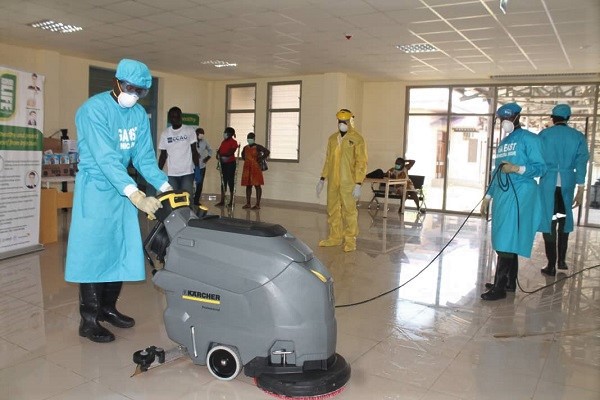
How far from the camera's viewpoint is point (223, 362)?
219 centimetres

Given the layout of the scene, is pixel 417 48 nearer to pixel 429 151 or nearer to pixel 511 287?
pixel 429 151

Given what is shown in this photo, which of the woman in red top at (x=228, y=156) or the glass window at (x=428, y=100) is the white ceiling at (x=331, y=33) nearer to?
the glass window at (x=428, y=100)

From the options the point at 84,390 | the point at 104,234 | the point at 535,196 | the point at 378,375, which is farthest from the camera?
the point at 535,196

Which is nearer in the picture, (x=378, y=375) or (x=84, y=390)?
(x=84, y=390)

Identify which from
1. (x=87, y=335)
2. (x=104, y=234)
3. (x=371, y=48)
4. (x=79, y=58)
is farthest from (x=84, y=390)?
(x=79, y=58)

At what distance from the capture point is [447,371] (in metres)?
2.47

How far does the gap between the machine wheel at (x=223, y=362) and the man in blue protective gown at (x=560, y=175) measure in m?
3.73

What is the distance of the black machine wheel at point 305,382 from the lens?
2023 millimetres

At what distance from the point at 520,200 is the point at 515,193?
0.21 ft

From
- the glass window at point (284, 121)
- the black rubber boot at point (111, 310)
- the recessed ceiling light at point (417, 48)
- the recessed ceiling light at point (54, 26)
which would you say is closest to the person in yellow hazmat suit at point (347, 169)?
the recessed ceiling light at point (417, 48)

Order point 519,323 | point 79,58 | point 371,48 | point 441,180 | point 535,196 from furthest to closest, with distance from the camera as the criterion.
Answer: point 441,180 → point 79,58 → point 371,48 → point 535,196 → point 519,323

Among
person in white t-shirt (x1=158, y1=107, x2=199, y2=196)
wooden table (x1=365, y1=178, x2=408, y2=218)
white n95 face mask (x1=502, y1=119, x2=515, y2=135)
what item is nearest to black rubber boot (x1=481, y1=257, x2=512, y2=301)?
white n95 face mask (x1=502, y1=119, x2=515, y2=135)

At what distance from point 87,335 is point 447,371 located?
1.92 m

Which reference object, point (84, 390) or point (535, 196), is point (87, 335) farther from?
point (535, 196)
